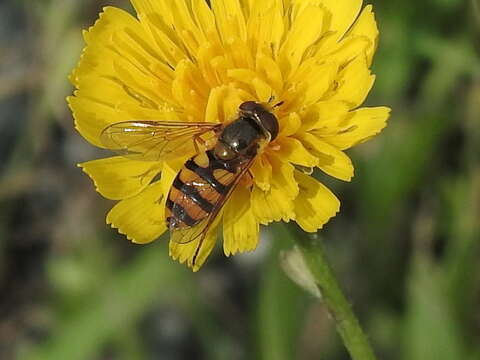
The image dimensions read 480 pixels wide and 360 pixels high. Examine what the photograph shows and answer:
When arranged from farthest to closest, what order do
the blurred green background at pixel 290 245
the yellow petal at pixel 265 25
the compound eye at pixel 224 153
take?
1. the blurred green background at pixel 290 245
2. the yellow petal at pixel 265 25
3. the compound eye at pixel 224 153

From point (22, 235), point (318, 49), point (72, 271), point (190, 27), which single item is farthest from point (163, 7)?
point (22, 235)

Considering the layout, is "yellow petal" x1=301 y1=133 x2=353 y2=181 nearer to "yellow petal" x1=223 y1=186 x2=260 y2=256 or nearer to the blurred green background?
"yellow petal" x1=223 y1=186 x2=260 y2=256

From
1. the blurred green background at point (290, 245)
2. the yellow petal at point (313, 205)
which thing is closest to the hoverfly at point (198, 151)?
the yellow petal at point (313, 205)

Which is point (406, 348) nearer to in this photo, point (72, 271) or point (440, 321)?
point (440, 321)

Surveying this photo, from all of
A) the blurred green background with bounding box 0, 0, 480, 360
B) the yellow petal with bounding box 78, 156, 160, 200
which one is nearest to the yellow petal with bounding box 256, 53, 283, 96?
the yellow petal with bounding box 78, 156, 160, 200

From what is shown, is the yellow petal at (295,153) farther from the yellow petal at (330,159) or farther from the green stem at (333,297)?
the green stem at (333,297)
